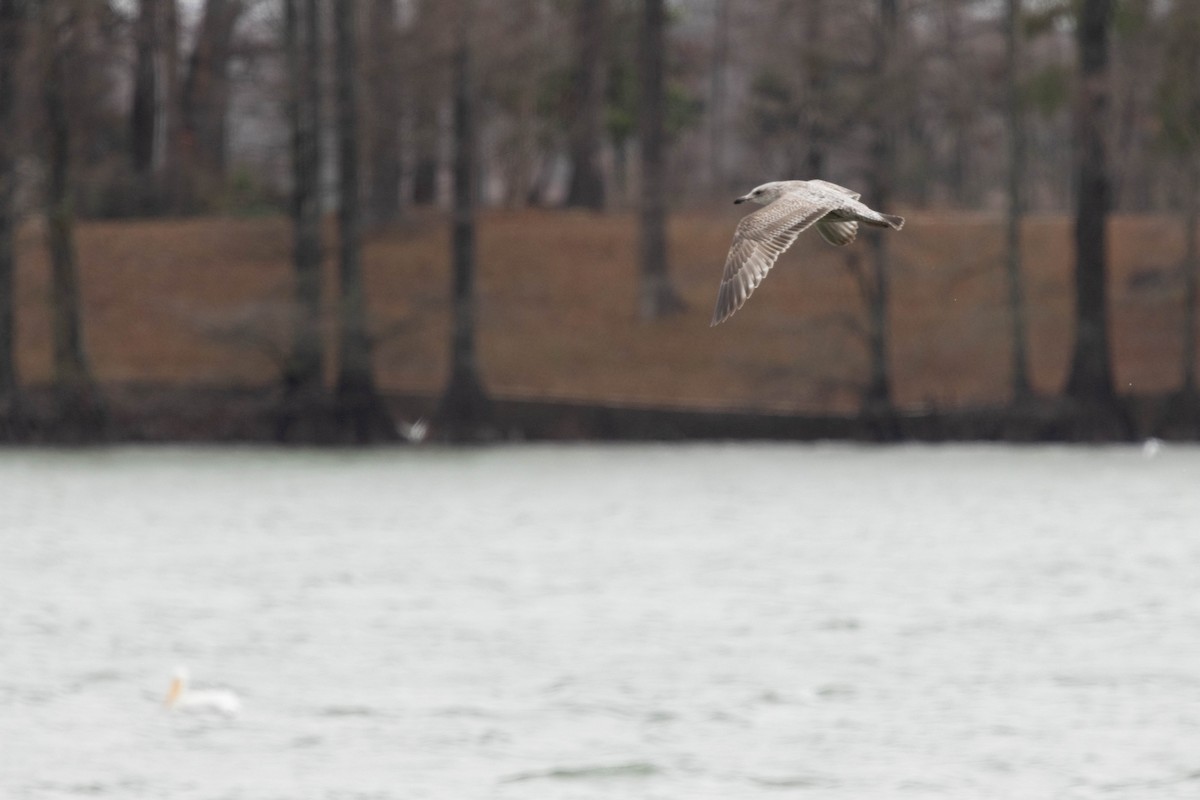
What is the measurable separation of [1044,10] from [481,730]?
104 feet

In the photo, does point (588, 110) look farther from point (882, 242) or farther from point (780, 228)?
point (780, 228)

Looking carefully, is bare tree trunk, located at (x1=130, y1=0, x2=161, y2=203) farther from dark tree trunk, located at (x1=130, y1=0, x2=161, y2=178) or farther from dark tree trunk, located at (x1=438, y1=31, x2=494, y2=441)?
dark tree trunk, located at (x1=438, y1=31, x2=494, y2=441)

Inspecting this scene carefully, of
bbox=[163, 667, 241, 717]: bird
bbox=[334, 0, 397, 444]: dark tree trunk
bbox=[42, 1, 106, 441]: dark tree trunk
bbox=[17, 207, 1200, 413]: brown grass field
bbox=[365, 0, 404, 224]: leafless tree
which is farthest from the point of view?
bbox=[365, 0, 404, 224]: leafless tree

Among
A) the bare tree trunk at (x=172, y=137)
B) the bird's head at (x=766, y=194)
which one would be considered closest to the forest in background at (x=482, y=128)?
the bare tree trunk at (x=172, y=137)

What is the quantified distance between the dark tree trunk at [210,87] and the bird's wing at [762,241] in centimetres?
3385

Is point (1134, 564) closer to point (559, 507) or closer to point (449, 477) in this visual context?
point (559, 507)

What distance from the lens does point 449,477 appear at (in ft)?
111

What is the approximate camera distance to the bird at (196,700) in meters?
17.4

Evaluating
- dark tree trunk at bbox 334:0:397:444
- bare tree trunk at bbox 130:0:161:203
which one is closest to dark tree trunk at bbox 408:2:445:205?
dark tree trunk at bbox 334:0:397:444

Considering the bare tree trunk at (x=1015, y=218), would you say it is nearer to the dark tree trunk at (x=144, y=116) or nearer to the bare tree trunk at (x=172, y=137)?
the dark tree trunk at (x=144, y=116)

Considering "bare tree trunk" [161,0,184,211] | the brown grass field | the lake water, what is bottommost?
the lake water

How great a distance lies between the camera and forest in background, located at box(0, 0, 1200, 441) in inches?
1503

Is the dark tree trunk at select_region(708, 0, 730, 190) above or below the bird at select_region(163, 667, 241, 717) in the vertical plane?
above

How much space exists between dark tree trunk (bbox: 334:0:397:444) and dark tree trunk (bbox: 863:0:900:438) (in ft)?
27.7
